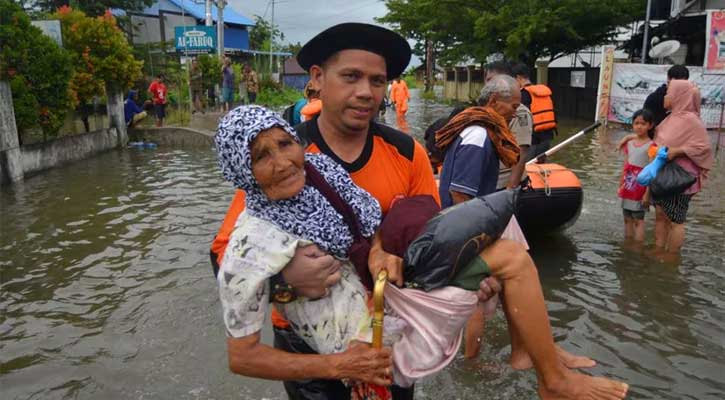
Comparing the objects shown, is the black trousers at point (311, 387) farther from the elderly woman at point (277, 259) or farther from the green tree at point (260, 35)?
the green tree at point (260, 35)

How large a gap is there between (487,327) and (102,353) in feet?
10.2

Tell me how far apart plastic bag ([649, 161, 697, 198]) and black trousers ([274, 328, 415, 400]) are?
14.9 feet

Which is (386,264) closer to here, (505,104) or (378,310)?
(378,310)

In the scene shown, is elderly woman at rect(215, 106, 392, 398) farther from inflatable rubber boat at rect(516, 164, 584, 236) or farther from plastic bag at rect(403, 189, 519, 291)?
inflatable rubber boat at rect(516, 164, 584, 236)

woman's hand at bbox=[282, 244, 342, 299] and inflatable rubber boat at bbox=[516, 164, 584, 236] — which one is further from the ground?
woman's hand at bbox=[282, 244, 342, 299]

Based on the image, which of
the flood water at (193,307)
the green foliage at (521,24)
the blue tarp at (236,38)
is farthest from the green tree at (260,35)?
the flood water at (193,307)

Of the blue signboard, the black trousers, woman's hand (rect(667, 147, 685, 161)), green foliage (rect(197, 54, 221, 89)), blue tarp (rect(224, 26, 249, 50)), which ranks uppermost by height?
blue tarp (rect(224, 26, 249, 50))

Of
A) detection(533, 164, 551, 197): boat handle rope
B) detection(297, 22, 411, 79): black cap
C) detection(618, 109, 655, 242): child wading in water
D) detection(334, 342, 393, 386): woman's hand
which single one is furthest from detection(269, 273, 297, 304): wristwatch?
detection(618, 109, 655, 242): child wading in water

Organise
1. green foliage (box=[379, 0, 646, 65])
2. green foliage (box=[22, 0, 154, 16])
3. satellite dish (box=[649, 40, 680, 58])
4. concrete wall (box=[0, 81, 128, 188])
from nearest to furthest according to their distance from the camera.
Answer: concrete wall (box=[0, 81, 128, 188]) → satellite dish (box=[649, 40, 680, 58]) → green foliage (box=[379, 0, 646, 65]) → green foliage (box=[22, 0, 154, 16])

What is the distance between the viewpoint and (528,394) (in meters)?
3.71

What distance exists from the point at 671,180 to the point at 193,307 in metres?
4.78

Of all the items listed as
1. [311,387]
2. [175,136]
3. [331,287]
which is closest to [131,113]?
[175,136]

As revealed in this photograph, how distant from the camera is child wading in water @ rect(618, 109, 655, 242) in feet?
20.1

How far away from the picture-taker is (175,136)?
15.5 meters
